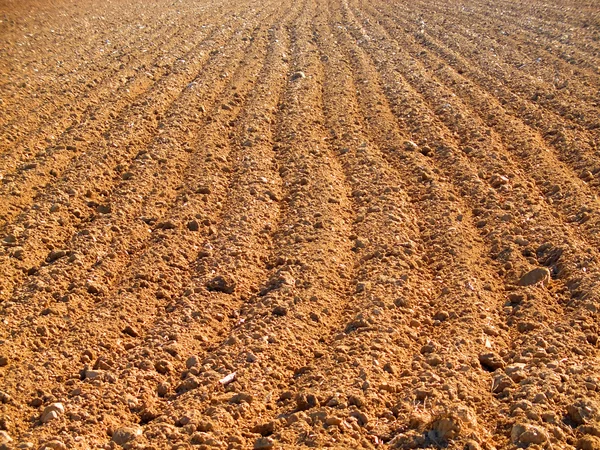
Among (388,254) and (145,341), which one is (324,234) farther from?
(145,341)

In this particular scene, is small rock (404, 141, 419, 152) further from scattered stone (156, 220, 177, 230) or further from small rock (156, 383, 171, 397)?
small rock (156, 383, 171, 397)

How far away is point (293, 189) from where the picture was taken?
5660mm

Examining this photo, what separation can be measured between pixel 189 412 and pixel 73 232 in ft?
7.32

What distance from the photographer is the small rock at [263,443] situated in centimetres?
306

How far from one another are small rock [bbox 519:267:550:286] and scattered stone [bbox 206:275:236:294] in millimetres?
1806

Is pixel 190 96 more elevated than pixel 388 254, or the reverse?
pixel 190 96

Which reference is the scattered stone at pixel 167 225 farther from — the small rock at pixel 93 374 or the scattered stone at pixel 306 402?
the scattered stone at pixel 306 402

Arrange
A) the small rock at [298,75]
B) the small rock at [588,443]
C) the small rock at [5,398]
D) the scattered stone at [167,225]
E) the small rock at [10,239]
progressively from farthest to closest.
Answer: the small rock at [298,75], the scattered stone at [167,225], the small rock at [10,239], the small rock at [5,398], the small rock at [588,443]

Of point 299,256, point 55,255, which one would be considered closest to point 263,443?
point 299,256

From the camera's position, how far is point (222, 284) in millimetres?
4344

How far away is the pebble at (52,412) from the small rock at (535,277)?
2.76 metres

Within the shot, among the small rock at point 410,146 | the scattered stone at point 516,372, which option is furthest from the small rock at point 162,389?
the small rock at point 410,146

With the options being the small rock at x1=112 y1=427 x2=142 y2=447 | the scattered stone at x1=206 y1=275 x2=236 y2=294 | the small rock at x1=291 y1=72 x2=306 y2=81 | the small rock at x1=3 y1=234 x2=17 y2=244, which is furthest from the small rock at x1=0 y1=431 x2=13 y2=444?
the small rock at x1=291 y1=72 x2=306 y2=81

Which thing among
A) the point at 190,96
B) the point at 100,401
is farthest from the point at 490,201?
the point at 190,96
